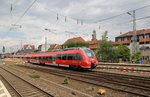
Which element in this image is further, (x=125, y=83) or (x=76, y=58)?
(x=76, y=58)

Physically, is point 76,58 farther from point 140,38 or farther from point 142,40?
point 140,38

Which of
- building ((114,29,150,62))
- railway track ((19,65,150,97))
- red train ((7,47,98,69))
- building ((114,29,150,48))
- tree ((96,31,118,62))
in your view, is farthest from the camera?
building ((114,29,150,48))

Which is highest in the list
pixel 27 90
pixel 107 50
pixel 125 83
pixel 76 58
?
pixel 107 50

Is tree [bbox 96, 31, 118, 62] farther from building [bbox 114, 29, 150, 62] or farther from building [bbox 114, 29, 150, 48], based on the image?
building [bbox 114, 29, 150, 48]

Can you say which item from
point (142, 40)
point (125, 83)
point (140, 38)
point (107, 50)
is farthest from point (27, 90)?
point (140, 38)

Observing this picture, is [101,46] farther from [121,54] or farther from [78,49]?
[78,49]

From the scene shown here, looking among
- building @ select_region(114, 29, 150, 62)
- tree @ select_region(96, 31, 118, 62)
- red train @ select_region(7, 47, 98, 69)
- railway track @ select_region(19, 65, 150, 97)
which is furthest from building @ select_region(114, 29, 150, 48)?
railway track @ select_region(19, 65, 150, 97)

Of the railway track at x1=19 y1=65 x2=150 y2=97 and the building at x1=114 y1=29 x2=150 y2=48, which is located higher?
the building at x1=114 y1=29 x2=150 y2=48

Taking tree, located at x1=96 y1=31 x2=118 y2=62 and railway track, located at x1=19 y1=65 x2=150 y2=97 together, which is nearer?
railway track, located at x1=19 y1=65 x2=150 y2=97

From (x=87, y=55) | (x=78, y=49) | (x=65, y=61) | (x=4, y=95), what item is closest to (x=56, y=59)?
(x=65, y=61)

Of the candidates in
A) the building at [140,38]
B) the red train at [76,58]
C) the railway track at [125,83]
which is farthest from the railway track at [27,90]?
the building at [140,38]

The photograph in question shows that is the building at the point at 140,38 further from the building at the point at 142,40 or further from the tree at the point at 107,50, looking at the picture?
the tree at the point at 107,50

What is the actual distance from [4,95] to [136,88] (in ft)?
29.0

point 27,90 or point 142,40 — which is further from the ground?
point 142,40
